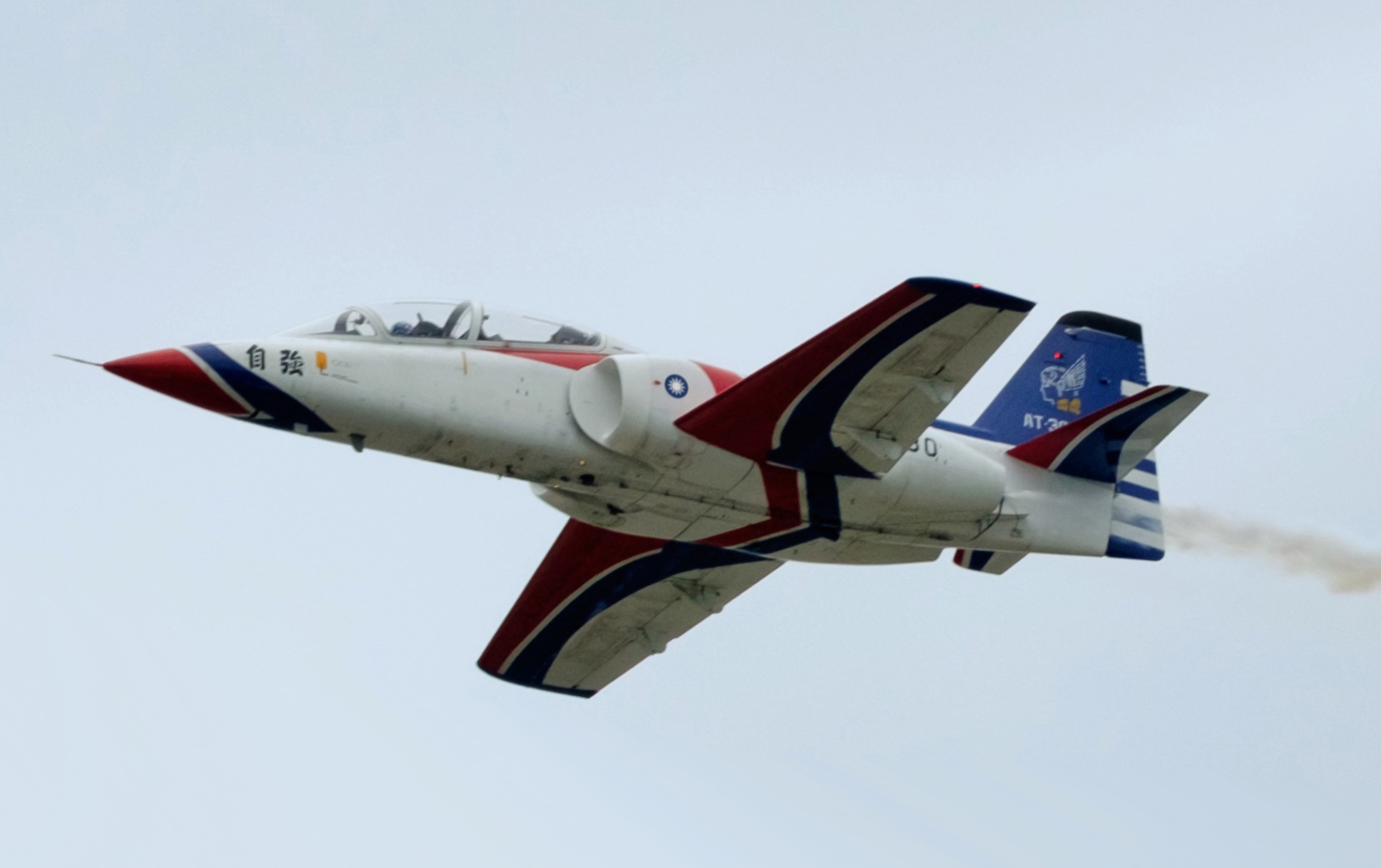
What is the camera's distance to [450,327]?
2169 centimetres

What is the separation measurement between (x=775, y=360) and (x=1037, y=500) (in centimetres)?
507

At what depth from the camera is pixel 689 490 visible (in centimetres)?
2238

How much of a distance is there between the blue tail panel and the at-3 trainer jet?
100 millimetres

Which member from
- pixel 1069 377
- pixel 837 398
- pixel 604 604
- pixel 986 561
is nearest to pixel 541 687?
pixel 604 604

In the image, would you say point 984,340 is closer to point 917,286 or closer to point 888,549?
point 917,286

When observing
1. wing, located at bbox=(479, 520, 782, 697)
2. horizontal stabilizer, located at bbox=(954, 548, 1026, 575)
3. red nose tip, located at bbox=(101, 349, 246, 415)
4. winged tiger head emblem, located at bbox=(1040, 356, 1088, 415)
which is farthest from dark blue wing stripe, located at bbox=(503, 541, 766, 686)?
red nose tip, located at bbox=(101, 349, 246, 415)

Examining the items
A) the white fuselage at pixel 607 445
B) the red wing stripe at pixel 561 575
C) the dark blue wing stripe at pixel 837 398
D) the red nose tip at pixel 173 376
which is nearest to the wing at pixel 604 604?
the red wing stripe at pixel 561 575

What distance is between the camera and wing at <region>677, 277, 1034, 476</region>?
20.5 m

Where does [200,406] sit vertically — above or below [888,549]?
above

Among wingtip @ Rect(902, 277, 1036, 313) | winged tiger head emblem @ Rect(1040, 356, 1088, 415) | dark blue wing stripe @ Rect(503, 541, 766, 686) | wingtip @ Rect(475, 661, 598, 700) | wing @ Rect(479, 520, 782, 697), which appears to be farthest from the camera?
wingtip @ Rect(475, 661, 598, 700)

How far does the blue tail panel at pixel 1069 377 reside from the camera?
85.7ft

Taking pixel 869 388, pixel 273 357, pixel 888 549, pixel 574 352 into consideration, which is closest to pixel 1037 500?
pixel 888 549

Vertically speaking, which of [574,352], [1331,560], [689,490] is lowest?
[1331,560]

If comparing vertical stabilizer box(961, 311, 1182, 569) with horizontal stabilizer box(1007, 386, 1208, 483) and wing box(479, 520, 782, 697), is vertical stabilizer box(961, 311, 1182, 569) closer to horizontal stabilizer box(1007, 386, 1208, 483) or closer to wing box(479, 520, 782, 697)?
horizontal stabilizer box(1007, 386, 1208, 483)
